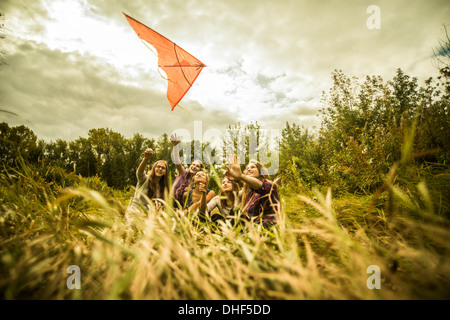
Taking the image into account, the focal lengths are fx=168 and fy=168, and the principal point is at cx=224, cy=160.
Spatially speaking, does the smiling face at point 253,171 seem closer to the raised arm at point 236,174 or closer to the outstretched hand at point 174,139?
the raised arm at point 236,174

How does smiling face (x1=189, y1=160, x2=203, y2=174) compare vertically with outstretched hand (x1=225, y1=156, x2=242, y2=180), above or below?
above

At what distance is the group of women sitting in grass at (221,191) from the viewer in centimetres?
184

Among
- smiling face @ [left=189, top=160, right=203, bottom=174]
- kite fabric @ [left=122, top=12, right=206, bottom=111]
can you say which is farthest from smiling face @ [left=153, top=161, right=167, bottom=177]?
kite fabric @ [left=122, top=12, right=206, bottom=111]

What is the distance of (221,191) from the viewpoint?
3.42m

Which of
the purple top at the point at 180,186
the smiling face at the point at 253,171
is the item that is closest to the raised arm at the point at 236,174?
the smiling face at the point at 253,171

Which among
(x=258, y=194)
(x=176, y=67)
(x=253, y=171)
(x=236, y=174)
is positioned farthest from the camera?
(x=176, y=67)

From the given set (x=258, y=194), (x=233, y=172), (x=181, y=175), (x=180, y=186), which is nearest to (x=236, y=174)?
(x=233, y=172)

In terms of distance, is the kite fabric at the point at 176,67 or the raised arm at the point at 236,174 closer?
the raised arm at the point at 236,174

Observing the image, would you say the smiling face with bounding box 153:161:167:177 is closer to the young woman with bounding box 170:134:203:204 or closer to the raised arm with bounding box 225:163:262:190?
the young woman with bounding box 170:134:203:204

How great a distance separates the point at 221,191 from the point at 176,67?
2906mm

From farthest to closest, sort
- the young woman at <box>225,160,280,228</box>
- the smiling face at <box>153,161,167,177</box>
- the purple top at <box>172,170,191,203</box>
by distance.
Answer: the purple top at <box>172,170,191,203</box> < the smiling face at <box>153,161,167,177</box> < the young woman at <box>225,160,280,228</box>

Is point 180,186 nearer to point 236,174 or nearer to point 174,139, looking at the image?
point 174,139

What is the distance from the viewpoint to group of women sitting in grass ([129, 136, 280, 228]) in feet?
6.03
